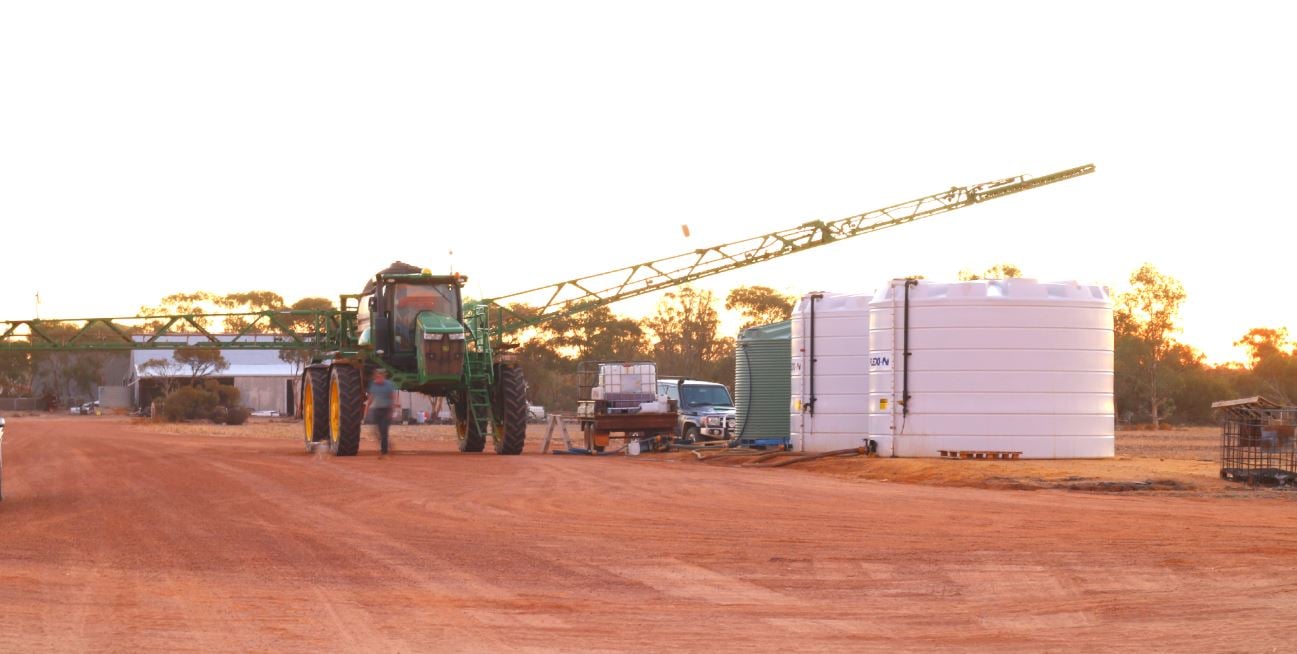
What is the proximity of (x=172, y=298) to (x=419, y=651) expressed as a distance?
116 metres

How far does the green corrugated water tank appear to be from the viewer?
33781mm

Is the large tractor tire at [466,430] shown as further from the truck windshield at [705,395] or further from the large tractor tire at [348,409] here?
the truck windshield at [705,395]

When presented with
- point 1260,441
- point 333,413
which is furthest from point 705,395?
point 1260,441

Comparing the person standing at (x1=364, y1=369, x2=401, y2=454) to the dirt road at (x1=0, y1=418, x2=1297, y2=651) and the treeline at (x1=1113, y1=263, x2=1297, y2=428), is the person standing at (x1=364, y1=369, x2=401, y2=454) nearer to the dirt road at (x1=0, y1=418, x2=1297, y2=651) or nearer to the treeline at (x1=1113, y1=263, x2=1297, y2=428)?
the dirt road at (x1=0, y1=418, x2=1297, y2=651)

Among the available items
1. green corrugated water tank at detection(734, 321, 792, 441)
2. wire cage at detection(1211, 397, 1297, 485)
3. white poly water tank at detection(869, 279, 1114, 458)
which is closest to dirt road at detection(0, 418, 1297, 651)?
wire cage at detection(1211, 397, 1297, 485)

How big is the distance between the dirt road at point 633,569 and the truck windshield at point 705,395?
63.0 ft

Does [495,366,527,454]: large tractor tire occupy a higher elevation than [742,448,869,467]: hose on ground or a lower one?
higher

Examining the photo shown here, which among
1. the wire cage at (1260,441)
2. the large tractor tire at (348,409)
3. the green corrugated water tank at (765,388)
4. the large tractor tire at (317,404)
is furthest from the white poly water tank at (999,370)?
the large tractor tire at (317,404)

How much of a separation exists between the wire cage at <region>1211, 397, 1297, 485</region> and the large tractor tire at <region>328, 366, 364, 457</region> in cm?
1532

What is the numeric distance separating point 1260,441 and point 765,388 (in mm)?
14145

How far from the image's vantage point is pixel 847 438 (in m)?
29.6

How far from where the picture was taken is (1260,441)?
69.8 ft

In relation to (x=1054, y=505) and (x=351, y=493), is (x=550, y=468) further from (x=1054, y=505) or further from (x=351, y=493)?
(x=1054, y=505)

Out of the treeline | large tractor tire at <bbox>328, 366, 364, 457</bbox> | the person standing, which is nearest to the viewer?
the person standing
